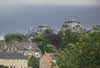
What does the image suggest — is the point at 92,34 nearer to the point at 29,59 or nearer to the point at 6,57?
the point at 6,57

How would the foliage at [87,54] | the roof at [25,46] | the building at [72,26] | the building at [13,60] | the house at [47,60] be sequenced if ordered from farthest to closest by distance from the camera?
the building at [72,26] → the roof at [25,46] → the building at [13,60] → the house at [47,60] → the foliage at [87,54]

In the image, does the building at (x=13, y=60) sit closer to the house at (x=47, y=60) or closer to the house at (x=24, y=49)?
the house at (x=47, y=60)

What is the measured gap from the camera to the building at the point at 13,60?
3639 inches

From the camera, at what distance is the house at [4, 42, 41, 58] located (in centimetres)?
11006

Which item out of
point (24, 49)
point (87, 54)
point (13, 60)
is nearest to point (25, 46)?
point (24, 49)

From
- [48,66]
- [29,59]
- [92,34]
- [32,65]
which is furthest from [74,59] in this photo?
[29,59]

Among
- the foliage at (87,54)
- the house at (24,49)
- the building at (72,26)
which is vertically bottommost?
the house at (24,49)

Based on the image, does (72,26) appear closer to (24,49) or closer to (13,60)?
(24,49)

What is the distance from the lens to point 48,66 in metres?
76.5

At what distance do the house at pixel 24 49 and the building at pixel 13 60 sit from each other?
1369 cm

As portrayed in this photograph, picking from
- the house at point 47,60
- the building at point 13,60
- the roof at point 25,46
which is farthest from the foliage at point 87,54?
the roof at point 25,46

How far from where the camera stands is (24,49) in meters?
111

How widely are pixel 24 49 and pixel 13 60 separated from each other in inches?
697

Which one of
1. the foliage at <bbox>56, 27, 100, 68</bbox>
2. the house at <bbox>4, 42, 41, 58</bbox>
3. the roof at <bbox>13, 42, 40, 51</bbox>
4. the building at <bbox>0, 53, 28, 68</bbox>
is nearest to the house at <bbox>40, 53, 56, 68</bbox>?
the building at <bbox>0, 53, 28, 68</bbox>
